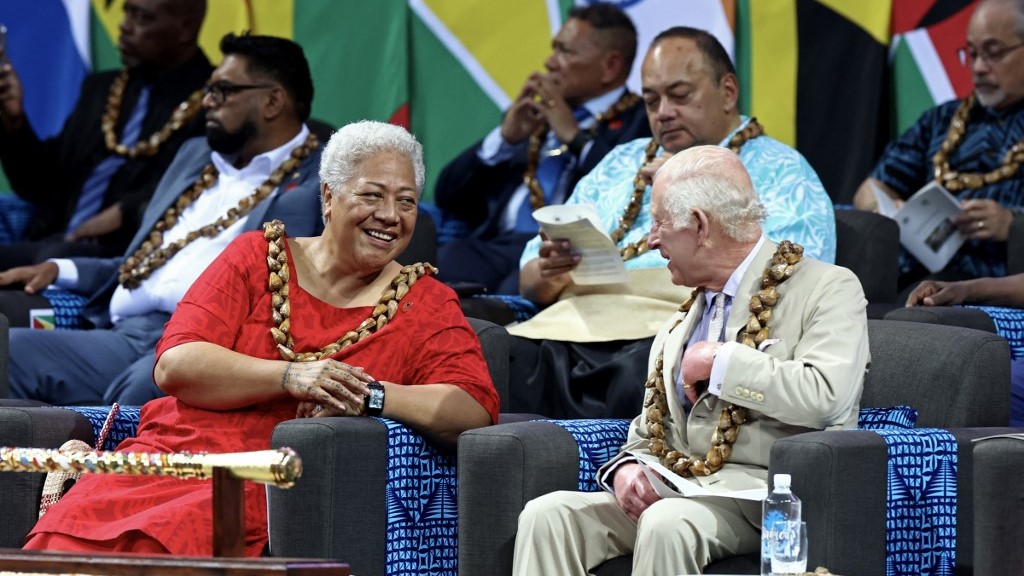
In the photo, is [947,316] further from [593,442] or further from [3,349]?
[3,349]

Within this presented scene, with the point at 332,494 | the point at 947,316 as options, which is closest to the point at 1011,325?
the point at 947,316

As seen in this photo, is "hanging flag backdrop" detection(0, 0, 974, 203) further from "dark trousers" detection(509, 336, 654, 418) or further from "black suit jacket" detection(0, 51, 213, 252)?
"dark trousers" detection(509, 336, 654, 418)

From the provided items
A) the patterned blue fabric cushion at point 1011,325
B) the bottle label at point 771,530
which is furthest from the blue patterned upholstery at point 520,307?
the bottle label at point 771,530

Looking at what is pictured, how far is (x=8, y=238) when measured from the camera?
685 cm

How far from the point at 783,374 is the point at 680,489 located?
0.33 metres

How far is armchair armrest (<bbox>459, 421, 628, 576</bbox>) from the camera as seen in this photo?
11.8 feet

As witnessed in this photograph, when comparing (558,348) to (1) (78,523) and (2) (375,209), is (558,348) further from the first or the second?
(1) (78,523)

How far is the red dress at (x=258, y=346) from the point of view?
367cm

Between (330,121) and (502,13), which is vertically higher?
(502,13)

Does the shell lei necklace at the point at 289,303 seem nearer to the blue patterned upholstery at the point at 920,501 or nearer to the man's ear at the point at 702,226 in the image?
the man's ear at the point at 702,226

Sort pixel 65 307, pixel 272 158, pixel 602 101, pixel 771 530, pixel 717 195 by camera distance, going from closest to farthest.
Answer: pixel 771 530 → pixel 717 195 → pixel 272 158 → pixel 65 307 → pixel 602 101

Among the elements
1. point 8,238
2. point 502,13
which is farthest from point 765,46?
point 8,238

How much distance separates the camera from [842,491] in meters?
3.31

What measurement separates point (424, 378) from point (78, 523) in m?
0.86
